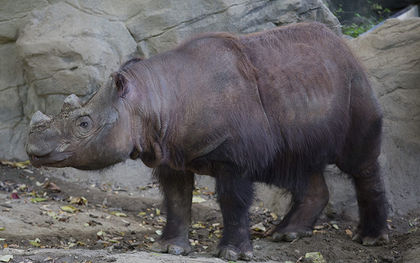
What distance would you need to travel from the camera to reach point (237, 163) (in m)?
5.36

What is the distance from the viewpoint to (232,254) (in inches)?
212

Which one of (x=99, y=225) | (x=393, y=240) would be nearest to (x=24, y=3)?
(x=99, y=225)

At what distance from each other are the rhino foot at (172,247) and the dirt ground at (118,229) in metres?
0.07

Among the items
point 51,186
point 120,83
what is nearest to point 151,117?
point 120,83

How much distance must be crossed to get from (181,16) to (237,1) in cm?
75

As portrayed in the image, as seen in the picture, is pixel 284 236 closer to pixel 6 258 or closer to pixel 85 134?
pixel 85 134

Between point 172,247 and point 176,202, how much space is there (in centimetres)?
42

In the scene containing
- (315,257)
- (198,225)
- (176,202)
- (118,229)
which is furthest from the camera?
(198,225)

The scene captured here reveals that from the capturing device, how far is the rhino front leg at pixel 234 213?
543cm

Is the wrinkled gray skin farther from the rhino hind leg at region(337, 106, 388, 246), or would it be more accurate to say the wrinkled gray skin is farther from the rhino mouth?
the rhino hind leg at region(337, 106, 388, 246)

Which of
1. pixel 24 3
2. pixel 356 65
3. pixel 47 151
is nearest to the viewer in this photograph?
pixel 47 151

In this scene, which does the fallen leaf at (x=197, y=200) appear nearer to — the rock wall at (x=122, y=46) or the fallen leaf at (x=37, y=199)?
the rock wall at (x=122, y=46)

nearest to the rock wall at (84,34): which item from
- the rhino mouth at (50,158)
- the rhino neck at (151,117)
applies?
the rhino neck at (151,117)

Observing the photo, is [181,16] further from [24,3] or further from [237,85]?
[237,85]
